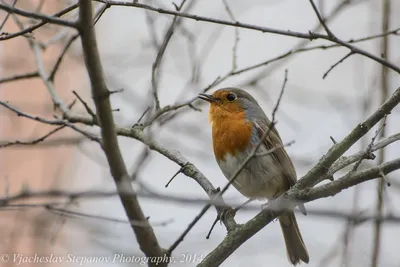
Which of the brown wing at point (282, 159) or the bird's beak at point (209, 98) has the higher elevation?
the bird's beak at point (209, 98)

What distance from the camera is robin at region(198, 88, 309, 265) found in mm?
4457

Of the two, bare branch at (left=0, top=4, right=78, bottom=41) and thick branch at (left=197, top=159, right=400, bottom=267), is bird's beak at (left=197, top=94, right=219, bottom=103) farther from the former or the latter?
bare branch at (left=0, top=4, right=78, bottom=41)

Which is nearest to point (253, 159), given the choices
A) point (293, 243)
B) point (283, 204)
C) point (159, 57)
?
point (293, 243)

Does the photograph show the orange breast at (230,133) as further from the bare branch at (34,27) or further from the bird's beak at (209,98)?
the bare branch at (34,27)

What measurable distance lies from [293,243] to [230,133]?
105 cm

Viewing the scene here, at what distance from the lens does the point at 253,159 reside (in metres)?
4.44

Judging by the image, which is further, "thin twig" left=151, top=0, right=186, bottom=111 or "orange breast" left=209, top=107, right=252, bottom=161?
"orange breast" left=209, top=107, right=252, bottom=161

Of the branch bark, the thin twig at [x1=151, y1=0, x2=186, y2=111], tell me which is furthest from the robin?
the branch bark

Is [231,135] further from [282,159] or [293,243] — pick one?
[293,243]

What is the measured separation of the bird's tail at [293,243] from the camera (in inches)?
189

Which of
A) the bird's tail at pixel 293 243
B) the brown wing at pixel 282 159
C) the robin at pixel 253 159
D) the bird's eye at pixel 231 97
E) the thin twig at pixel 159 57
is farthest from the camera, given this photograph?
the bird's eye at pixel 231 97

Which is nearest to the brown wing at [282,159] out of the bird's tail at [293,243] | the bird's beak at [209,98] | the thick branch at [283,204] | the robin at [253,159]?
the robin at [253,159]

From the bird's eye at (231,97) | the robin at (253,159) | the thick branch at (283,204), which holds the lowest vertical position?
the thick branch at (283,204)

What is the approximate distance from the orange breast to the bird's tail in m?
0.75
